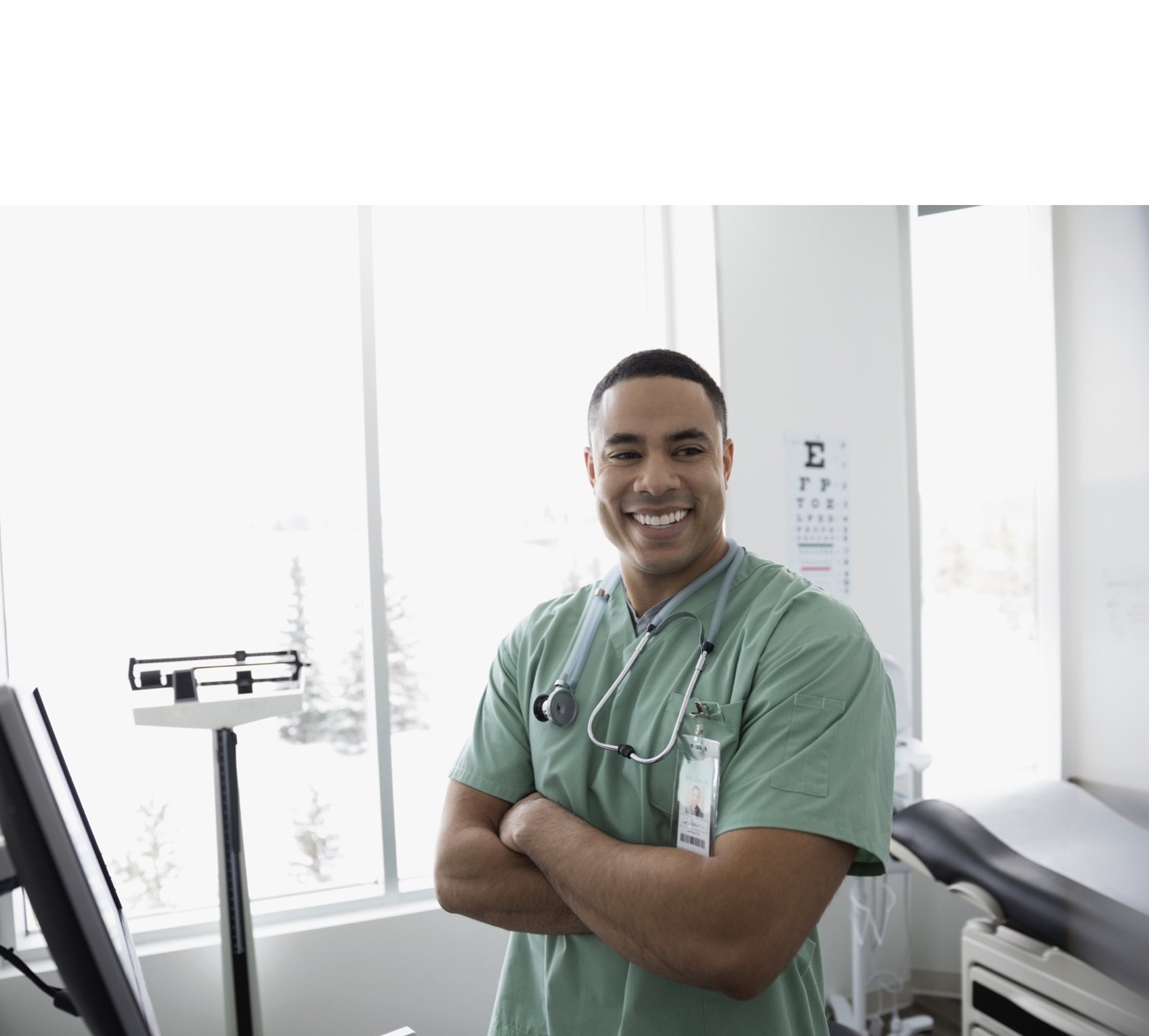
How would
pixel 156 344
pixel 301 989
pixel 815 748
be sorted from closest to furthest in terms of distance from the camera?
pixel 815 748, pixel 301 989, pixel 156 344

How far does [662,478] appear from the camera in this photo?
1146 mm

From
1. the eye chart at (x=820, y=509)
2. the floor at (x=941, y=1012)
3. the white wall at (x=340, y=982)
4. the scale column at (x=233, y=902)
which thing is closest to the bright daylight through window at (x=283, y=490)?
the white wall at (x=340, y=982)

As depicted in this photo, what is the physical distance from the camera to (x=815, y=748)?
950mm

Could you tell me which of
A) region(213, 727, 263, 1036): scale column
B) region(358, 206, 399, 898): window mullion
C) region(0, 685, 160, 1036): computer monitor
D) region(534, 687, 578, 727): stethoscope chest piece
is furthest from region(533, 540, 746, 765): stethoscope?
region(358, 206, 399, 898): window mullion

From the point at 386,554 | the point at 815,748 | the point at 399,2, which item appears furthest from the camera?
the point at 386,554

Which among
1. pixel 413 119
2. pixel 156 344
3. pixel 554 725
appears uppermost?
pixel 413 119

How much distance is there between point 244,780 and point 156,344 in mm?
1163

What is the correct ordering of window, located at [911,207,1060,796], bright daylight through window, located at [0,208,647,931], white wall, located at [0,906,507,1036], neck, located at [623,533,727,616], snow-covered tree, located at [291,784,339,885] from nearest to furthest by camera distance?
neck, located at [623,533,727,616]
white wall, located at [0,906,507,1036]
bright daylight through window, located at [0,208,647,931]
snow-covered tree, located at [291,784,339,885]
window, located at [911,207,1060,796]

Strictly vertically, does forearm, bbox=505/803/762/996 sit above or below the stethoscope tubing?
below

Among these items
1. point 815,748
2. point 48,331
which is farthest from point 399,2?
point 815,748

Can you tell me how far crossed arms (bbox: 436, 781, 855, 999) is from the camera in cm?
88

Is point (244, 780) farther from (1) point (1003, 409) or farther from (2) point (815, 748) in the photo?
(1) point (1003, 409)

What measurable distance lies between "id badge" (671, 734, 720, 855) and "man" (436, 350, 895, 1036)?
2 centimetres

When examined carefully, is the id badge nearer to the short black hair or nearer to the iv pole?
the short black hair
